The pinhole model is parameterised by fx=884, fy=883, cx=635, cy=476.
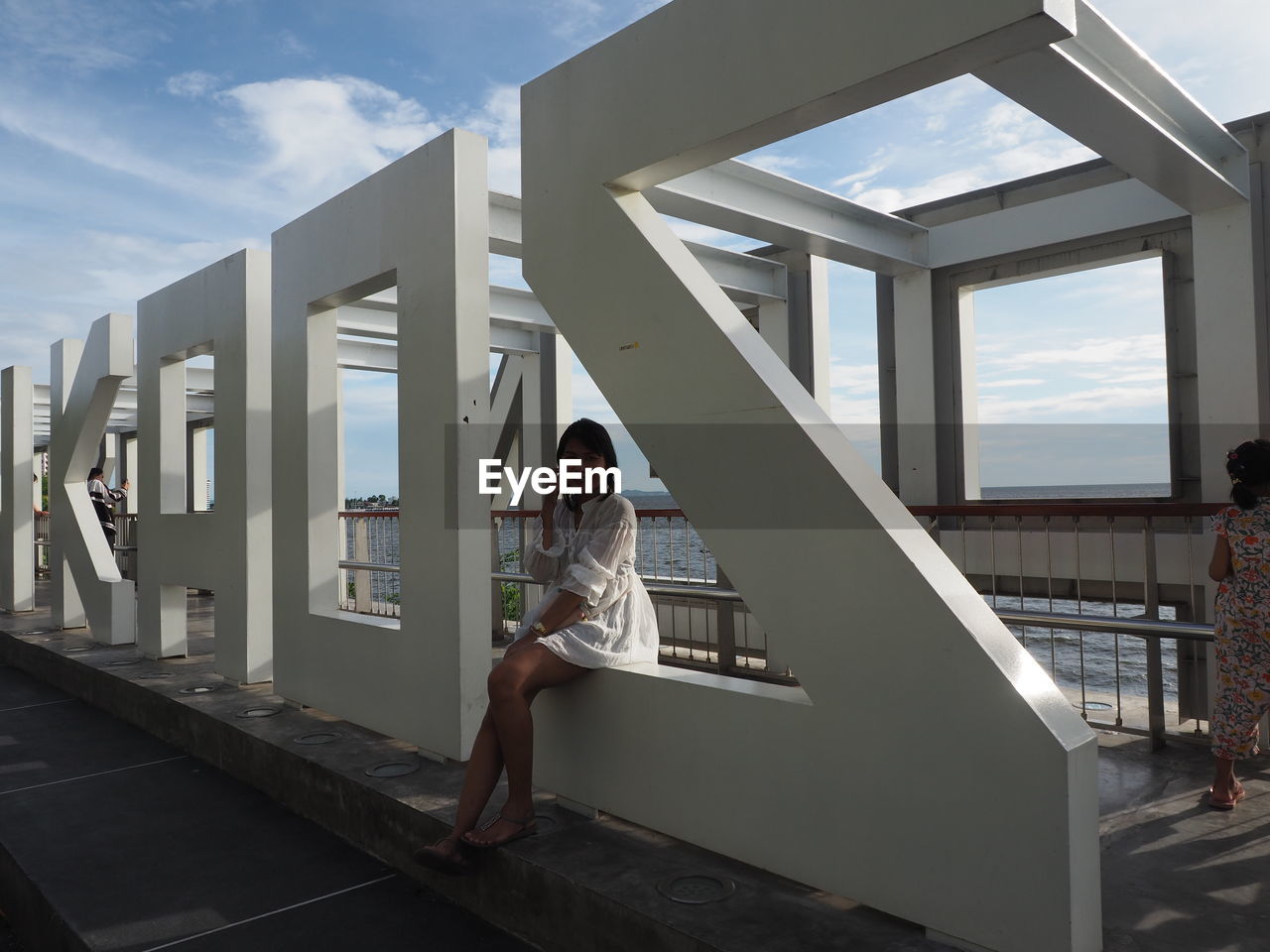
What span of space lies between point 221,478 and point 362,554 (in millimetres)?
3103

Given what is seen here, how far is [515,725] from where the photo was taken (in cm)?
336

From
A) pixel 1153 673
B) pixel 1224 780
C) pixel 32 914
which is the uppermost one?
pixel 1153 673

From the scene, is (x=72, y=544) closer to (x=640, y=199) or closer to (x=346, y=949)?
(x=346, y=949)

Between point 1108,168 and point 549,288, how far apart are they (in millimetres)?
4588

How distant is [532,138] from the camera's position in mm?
3949

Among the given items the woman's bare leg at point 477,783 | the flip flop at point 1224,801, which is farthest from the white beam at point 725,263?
the flip flop at point 1224,801

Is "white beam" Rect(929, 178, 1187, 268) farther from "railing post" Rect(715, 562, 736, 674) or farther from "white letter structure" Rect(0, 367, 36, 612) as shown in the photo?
"white letter structure" Rect(0, 367, 36, 612)

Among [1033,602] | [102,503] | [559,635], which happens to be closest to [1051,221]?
[1033,602]

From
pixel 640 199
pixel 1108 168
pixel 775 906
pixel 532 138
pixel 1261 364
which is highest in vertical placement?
pixel 1108 168

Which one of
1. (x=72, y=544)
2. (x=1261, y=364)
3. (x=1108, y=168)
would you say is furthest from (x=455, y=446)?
(x=72, y=544)

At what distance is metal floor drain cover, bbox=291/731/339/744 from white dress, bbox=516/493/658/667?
189cm

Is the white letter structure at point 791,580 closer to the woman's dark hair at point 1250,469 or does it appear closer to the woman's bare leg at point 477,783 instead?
the woman's bare leg at point 477,783

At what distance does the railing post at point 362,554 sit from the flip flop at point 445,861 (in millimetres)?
6616

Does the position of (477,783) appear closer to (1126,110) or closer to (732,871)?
(732,871)
